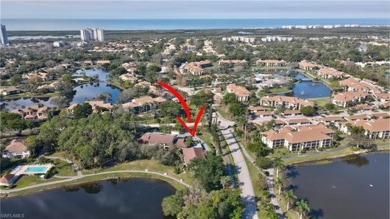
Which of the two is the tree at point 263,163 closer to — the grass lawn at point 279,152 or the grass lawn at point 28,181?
the grass lawn at point 279,152

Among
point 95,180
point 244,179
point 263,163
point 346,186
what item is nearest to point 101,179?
point 95,180

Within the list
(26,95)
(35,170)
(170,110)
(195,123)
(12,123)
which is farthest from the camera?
(26,95)

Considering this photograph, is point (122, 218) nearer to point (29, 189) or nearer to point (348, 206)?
point (29, 189)

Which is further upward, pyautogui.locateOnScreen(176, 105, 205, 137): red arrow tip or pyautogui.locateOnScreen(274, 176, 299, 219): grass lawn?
pyautogui.locateOnScreen(176, 105, 205, 137): red arrow tip

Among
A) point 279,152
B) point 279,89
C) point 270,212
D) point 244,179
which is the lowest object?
point 244,179

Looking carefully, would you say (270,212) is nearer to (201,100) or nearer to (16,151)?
(16,151)

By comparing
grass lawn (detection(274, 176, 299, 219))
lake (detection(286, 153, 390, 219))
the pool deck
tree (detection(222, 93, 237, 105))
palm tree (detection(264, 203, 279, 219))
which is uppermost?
tree (detection(222, 93, 237, 105))

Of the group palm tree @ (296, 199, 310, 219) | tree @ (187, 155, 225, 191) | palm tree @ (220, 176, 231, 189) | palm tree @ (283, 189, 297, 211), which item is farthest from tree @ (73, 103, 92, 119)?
palm tree @ (296, 199, 310, 219)

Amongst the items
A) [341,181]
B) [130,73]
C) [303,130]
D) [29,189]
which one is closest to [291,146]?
[303,130]

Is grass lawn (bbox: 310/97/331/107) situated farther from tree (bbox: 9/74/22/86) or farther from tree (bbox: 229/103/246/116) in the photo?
tree (bbox: 9/74/22/86)
